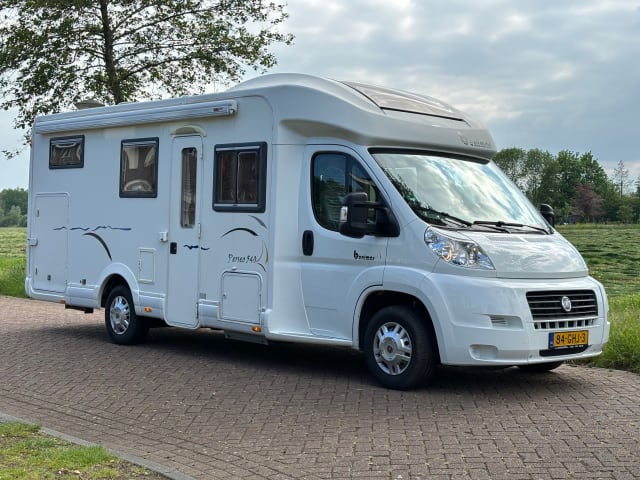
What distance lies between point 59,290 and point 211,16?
10483mm

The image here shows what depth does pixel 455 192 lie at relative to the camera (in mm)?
8836

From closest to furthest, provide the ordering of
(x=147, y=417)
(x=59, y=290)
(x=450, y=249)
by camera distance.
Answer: (x=147, y=417), (x=450, y=249), (x=59, y=290)

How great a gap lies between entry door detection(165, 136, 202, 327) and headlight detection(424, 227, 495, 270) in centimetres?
333

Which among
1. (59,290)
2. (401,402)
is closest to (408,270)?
(401,402)

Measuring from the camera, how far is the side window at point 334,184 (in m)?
8.88

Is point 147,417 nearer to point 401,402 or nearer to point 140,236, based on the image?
point 401,402

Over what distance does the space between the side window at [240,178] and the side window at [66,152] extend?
293cm

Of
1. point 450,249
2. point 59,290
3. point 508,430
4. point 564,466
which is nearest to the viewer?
point 564,466

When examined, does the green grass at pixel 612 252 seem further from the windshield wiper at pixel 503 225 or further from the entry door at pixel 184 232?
the entry door at pixel 184 232

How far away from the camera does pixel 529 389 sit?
8602mm

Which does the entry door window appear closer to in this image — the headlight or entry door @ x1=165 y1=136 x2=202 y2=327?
entry door @ x1=165 y1=136 x2=202 y2=327

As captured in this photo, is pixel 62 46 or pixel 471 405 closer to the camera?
pixel 471 405

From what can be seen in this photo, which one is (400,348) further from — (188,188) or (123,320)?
(123,320)

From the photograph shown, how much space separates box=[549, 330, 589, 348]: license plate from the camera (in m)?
8.11
